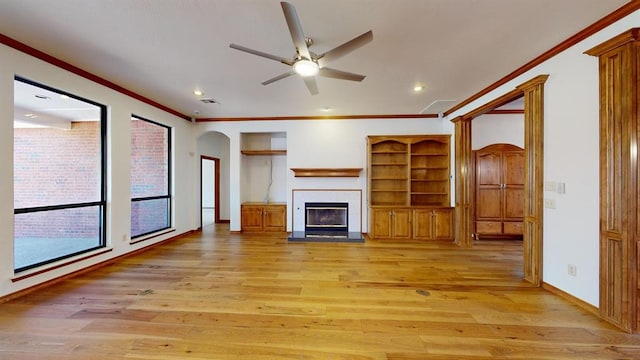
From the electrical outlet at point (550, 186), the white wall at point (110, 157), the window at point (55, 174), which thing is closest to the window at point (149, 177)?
the white wall at point (110, 157)

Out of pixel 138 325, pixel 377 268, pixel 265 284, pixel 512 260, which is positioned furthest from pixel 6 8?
pixel 512 260

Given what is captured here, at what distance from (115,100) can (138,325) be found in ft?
11.5

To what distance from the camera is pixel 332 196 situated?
5949 millimetres

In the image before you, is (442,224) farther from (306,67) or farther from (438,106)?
(306,67)

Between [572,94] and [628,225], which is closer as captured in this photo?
[628,225]

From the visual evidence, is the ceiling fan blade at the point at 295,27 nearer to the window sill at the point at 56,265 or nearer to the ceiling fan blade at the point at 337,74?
the ceiling fan blade at the point at 337,74

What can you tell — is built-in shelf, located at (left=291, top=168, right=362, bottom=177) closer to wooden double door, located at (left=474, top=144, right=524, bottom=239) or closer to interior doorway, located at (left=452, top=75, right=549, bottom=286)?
wooden double door, located at (left=474, top=144, right=524, bottom=239)

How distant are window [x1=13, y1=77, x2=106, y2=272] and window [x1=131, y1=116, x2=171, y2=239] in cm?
63

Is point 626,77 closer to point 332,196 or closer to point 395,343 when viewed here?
point 395,343

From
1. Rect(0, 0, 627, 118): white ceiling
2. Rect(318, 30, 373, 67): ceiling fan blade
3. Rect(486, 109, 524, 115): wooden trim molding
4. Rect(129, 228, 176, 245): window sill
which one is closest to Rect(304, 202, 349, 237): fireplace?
Rect(0, 0, 627, 118): white ceiling

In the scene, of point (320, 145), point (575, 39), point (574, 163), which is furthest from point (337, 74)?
point (320, 145)

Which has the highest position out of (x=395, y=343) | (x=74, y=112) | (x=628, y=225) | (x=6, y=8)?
(x=6, y=8)

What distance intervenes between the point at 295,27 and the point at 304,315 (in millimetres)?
2502

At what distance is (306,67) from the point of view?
2.46 metres
